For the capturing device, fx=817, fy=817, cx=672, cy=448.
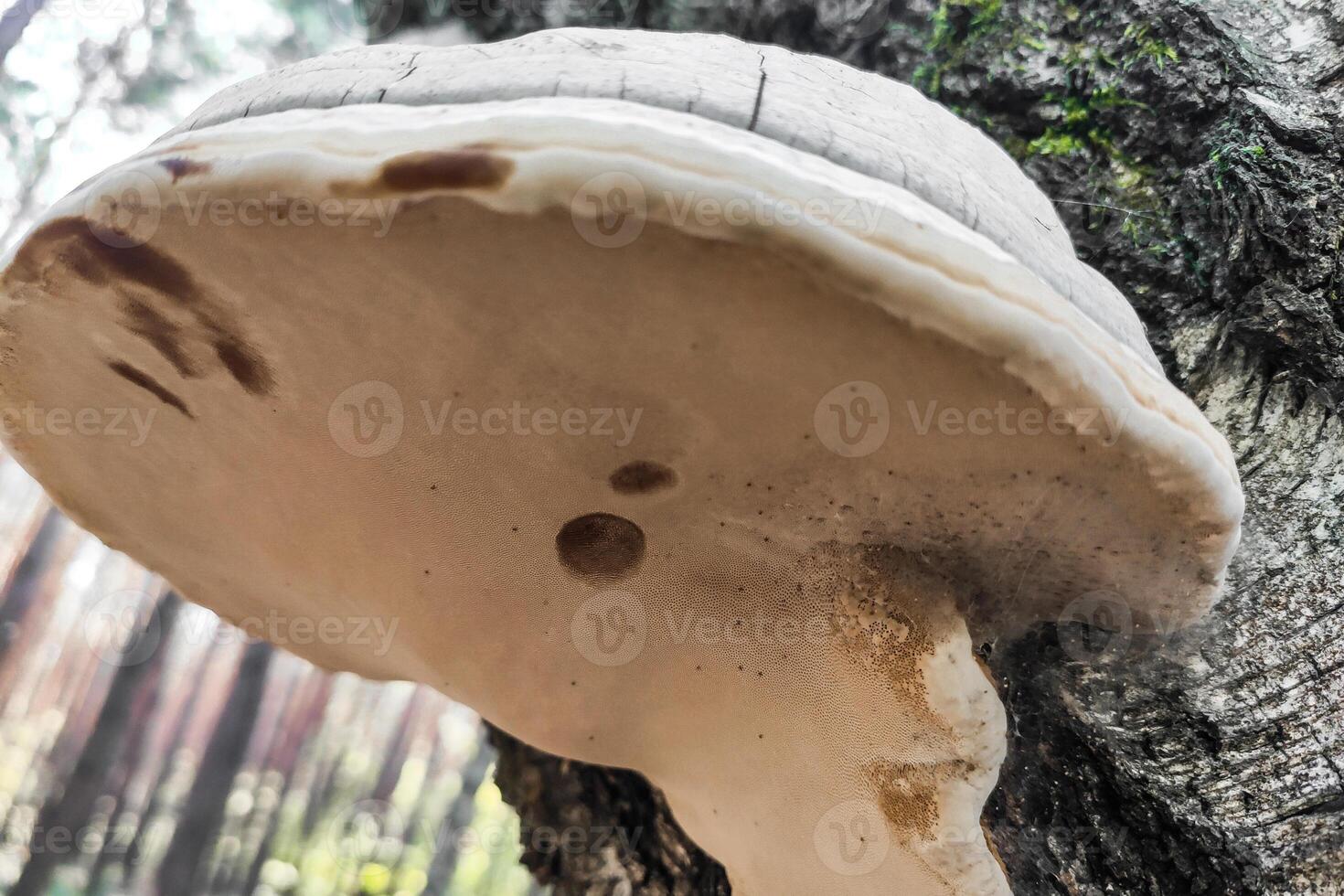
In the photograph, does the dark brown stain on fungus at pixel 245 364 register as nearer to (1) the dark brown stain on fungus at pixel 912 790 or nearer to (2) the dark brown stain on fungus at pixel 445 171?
(2) the dark brown stain on fungus at pixel 445 171

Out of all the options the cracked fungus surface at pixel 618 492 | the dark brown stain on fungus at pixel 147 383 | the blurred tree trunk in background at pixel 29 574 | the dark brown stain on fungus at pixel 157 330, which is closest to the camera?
the cracked fungus surface at pixel 618 492

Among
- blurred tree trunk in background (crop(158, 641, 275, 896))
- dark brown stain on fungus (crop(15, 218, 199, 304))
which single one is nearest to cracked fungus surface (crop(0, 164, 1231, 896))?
dark brown stain on fungus (crop(15, 218, 199, 304))

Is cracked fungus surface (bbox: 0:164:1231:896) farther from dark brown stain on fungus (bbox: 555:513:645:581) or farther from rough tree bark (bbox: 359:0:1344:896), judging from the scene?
rough tree bark (bbox: 359:0:1344:896)

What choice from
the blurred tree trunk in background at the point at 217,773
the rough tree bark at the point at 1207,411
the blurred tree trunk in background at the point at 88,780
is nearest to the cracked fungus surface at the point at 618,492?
the rough tree bark at the point at 1207,411

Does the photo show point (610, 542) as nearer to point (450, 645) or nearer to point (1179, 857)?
point (450, 645)

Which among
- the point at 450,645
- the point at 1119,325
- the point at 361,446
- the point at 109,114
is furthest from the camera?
the point at 109,114

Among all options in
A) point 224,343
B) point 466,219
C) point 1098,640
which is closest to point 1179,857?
point 1098,640

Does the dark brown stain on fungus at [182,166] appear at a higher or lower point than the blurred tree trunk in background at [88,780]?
higher
